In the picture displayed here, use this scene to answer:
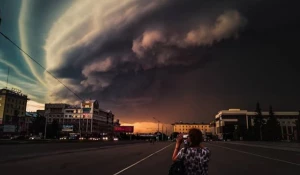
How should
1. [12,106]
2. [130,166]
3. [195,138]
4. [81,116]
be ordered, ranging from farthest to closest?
[81,116] < [12,106] < [130,166] < [195,138]

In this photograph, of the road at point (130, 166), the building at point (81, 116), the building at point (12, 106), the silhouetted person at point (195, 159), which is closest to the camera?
the silhouetted person at point (195, 159)

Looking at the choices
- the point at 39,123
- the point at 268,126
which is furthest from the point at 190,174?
the point at 39,123

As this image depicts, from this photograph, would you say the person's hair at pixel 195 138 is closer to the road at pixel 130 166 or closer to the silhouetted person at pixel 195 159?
the silhouetted person at pixel 195 159

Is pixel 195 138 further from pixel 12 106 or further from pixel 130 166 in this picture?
pixel 12 106

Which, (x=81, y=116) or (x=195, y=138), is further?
(x=81, y=116)

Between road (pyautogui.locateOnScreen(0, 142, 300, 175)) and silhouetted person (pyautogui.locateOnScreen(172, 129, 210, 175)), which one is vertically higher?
silhouetted person (pyautogui.locateOnScreen(172, 129, 210, 175))

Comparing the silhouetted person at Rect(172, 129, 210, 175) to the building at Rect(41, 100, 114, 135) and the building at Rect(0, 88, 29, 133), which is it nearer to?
the building at Rect(0, 88, 29, 133)

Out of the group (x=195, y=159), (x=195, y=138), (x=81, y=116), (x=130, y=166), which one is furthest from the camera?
(x=81, y=116)

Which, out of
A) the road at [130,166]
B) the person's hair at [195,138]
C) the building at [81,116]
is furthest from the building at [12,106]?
the person's hair at [195,138]

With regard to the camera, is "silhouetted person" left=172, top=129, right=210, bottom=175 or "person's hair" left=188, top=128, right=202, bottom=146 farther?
"person's hair" left=188, top=128, right=202, bottom=146

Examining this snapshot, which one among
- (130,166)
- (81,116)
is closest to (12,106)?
(81,116)

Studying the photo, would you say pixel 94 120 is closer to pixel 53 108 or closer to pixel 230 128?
pixel 53 108

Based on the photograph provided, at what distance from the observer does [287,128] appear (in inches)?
6727

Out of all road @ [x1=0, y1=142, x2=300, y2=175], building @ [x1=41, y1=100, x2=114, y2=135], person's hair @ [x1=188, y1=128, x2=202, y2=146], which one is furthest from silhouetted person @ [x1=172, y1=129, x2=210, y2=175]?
building @ [x1=41, y1=100, x2=114, y2=135]
